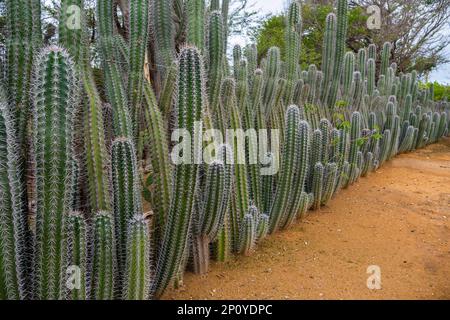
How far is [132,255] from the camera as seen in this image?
2023mm

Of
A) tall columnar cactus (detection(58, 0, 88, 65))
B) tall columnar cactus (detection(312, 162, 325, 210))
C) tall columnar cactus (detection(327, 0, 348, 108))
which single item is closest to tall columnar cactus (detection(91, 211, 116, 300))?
tall columnar cactus (detection(58, 0, 88, 65))

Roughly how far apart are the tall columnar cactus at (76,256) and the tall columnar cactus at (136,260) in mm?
232

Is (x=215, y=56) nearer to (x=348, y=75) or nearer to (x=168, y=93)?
(x=168, y=93)

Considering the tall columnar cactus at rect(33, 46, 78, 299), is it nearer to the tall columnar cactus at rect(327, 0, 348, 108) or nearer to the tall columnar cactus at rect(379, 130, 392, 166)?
the tall columnar cactus at rect(327, 0, 348, 108)

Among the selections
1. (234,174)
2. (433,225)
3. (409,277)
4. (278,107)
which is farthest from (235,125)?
(433,225)

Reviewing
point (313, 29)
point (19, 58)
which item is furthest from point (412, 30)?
point (19, 58)

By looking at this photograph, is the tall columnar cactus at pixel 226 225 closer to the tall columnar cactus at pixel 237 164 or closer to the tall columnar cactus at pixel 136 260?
the tall columnar cactus at pixel 237 164

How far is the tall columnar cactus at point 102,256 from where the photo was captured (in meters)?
1.97

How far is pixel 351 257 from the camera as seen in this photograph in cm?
310

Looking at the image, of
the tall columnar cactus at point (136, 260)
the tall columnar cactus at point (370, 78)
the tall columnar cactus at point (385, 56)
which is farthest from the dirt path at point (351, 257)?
the tall columnar cactus at point (385, 56)

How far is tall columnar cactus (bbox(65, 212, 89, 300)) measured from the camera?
1.83 meters

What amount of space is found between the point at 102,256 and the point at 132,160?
0.54 m
